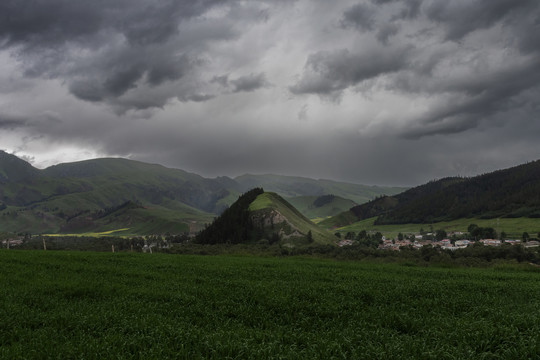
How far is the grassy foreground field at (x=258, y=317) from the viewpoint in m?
9.48

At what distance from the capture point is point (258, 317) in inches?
532

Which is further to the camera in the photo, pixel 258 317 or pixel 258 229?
pixel 258 229

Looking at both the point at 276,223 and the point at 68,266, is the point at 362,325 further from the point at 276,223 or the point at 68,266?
the point at 276,223

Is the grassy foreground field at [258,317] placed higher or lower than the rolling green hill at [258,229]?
higher

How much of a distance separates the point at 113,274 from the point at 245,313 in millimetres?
13900

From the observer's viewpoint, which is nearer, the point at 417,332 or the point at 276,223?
the point at 417,332

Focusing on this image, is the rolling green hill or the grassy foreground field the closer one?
the grassy foreground field

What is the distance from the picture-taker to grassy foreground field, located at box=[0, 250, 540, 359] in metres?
9.48

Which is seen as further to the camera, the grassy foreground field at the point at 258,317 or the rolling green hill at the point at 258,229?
the rolling green hill at the point at 258,229

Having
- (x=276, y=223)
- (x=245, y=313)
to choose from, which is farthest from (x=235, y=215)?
(x=245, y=313)

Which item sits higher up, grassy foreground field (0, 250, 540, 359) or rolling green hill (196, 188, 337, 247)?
grassy foreground field (0, 250, 540, 359)

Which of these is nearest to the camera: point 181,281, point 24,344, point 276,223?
point 24,344

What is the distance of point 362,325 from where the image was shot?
12617 millimetres

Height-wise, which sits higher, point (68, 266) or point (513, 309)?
point (68, 266)
